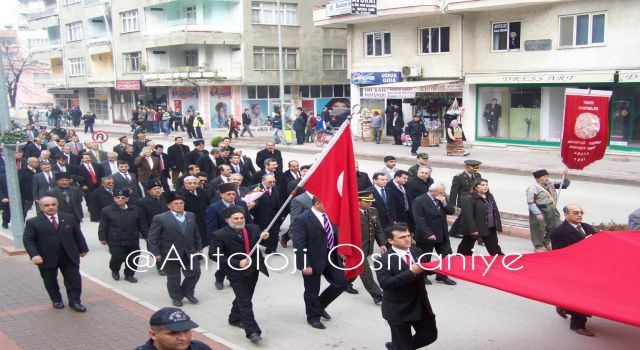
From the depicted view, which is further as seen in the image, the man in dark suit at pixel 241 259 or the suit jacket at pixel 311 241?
the suit jacket at pixel 311 241

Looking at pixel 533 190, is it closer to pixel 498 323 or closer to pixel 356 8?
pixel 498 323

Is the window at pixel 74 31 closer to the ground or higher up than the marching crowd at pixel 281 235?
higher up

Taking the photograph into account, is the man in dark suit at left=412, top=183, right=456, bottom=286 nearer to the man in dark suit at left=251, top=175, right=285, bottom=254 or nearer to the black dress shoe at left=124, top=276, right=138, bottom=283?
the man in dark suit at left=251, top=175, right=285, bottom=254

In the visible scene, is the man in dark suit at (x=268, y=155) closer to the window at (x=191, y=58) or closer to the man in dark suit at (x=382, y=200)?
the man in dark suit at (x=382, y=200)

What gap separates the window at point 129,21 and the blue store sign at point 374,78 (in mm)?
20405

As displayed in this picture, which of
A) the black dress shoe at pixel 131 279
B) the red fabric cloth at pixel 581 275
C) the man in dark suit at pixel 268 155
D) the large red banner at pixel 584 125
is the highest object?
the large red banner at pixel 584 125

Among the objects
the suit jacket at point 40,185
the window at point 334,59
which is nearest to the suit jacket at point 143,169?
the suit jacket at point 40,185

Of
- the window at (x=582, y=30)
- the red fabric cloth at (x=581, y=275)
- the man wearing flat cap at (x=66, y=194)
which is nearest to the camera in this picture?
the red fabric cloth at (x=581, y=275)

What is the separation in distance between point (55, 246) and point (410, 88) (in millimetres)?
21671

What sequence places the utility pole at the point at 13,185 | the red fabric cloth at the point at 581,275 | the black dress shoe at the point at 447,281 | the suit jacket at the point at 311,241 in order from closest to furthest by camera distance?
the red fabric cloth at the point at 581,275
the suit jacket at the point at 311,241
the black dress shoe at the point at 447,281
the utility pole at the point at 13,185

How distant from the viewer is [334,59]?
149 feet

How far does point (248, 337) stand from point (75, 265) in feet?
9.01

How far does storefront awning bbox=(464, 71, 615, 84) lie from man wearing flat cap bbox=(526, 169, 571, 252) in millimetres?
14558

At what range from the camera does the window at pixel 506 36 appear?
2625 cm
